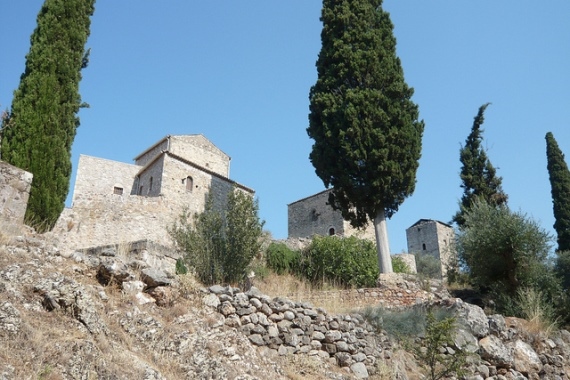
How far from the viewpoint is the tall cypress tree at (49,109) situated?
12188mm

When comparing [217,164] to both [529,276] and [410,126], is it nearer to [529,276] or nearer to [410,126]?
[410,126]

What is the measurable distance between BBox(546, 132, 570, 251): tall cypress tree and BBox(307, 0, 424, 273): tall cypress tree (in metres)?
9.76

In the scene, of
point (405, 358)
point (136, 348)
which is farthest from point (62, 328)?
point (405, 358)

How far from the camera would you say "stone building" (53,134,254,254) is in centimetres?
2162

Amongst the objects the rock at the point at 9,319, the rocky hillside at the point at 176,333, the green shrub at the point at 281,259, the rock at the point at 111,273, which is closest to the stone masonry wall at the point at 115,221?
the green shrub at the point at 281,259

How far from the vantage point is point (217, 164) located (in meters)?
35.3

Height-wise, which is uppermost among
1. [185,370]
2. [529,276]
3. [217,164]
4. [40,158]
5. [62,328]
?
[217,164]

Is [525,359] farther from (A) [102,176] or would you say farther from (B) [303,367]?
(A) [102,176]

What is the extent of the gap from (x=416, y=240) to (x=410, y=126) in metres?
22.4

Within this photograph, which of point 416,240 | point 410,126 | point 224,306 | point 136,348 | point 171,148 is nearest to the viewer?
point 136,348

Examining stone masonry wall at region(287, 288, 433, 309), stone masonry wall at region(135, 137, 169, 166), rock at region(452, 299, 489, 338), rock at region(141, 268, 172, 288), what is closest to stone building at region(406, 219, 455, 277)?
stone masonry wall at region(135, 137, 169, 166)

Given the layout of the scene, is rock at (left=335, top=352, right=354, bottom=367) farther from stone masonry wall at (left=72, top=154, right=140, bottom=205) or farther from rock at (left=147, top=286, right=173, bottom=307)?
stone masonry wall at (left=72, top=154, right=140, bottom=205)

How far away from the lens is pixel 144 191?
29.6 metres

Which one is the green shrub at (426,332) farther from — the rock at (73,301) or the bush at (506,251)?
the rock at (73,301)
